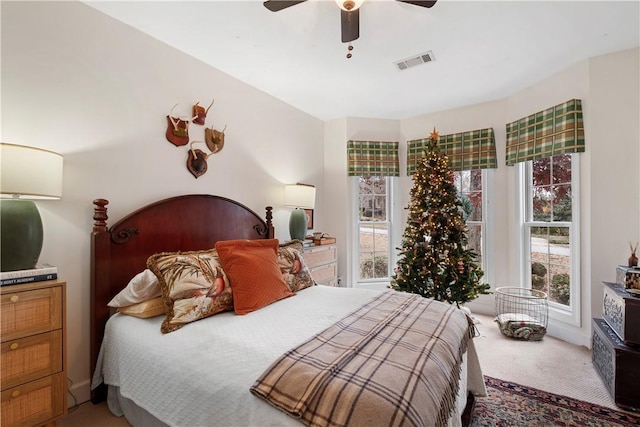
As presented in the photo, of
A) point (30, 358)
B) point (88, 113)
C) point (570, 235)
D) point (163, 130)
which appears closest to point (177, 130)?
point (163, 130)

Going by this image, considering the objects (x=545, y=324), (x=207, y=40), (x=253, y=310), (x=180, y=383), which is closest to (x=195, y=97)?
(x=207, y=40)

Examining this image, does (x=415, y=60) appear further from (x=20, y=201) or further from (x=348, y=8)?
(x=20, y=201)

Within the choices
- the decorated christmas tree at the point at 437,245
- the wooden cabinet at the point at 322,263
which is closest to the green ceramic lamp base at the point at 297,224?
the wooden cabinet at the point at 322,263

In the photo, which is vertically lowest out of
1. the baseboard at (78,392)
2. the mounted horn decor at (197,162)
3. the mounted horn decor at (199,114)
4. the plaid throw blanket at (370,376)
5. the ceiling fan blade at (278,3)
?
the baseboard at (78,392)

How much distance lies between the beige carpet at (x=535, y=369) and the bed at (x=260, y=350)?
0.40ft

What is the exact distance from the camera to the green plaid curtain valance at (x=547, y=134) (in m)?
2.70

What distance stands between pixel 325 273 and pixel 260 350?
2337 mm

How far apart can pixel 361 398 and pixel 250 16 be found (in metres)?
2.35

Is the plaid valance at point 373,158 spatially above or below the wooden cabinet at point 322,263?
above

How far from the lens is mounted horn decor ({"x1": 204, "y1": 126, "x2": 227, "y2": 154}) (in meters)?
2.64

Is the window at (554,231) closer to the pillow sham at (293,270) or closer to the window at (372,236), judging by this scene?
the window at (372,236)

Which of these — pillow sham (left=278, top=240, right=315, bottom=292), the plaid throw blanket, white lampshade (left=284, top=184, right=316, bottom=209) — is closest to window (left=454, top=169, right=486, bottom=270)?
white lampshade (left=284, top=184, right=316, bottom=209)

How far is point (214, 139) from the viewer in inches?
105

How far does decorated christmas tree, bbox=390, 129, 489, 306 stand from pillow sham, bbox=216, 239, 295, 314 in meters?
1.64
